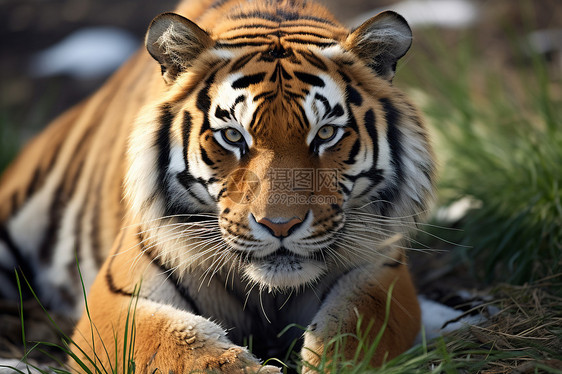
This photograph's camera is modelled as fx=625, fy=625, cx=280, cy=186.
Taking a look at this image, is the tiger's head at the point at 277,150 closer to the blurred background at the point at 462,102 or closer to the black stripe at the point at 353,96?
the black stripe at the point at 353,96

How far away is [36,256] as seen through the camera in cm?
306

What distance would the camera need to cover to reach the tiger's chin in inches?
70.6

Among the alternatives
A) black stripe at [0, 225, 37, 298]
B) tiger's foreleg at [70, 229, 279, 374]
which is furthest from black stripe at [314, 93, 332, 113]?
black stripe at [0, 225, 37, 298]

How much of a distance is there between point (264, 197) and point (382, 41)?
68 centimetres

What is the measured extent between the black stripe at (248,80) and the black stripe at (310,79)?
0.36 ft

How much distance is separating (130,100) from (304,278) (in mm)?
1424

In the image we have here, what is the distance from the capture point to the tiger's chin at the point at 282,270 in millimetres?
1793

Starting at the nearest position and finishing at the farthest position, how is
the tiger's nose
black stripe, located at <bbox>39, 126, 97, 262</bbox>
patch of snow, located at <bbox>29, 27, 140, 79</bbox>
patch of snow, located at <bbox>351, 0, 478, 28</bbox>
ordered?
the tiger's nose
black stripe, located at <bbox>39, 126, 97, 262</bbox>
patch of snow, located at <bbox>351, 0, 478, 28</bbox>
patch of snow, located at <bbox>29, 27, 140, 79</bbox>

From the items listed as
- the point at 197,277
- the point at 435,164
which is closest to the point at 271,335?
the point at 197,277

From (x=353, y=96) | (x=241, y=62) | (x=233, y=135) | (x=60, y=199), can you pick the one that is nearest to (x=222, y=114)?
(x=233, y=135)

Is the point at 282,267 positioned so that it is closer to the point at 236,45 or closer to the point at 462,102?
the point at 236,45

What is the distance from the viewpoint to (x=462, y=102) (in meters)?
3.85

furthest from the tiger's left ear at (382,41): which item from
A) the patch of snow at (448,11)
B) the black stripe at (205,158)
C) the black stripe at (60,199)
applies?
the patch of snow at (448,11)

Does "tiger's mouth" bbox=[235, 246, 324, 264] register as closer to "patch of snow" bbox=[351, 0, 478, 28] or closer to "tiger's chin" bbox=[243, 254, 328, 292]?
"tiger's chin" bbox=[243, 254, 328, 292]
